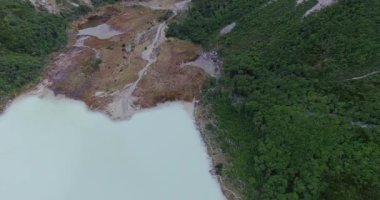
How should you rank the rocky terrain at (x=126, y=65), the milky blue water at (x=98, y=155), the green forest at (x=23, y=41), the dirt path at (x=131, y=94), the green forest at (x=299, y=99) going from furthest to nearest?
the green forest at (x=23, y=41), the rocky terrain at (x=126, y=65), the dirt path at (x=131, y=94), the milky blue water at (x=98, y=155), the green forest at (x=299, y=99)

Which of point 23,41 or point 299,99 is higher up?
point 23,41

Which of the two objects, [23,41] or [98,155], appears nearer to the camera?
[98,155]

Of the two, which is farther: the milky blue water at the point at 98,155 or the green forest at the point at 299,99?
the milky blue water at the point at 98,155

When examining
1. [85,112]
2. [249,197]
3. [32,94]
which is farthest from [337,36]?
[32,94]

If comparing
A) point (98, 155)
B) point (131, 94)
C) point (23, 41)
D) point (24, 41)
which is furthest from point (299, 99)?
point (23, 41)

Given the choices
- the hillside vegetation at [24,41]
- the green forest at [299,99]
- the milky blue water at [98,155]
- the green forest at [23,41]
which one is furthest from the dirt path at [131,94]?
the green forest at [23,41]

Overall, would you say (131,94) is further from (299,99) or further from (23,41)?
(299,99)

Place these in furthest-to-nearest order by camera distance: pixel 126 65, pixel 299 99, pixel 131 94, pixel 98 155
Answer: pixel 126 65 < pixel 131 94 < pixel 299 99 < pixel 98 155

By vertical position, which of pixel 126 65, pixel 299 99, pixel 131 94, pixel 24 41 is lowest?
pixel 299 99

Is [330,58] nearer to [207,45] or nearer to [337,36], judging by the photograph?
[337,36]

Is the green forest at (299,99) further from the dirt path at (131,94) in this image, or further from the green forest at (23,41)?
the green forest at (23,41)
